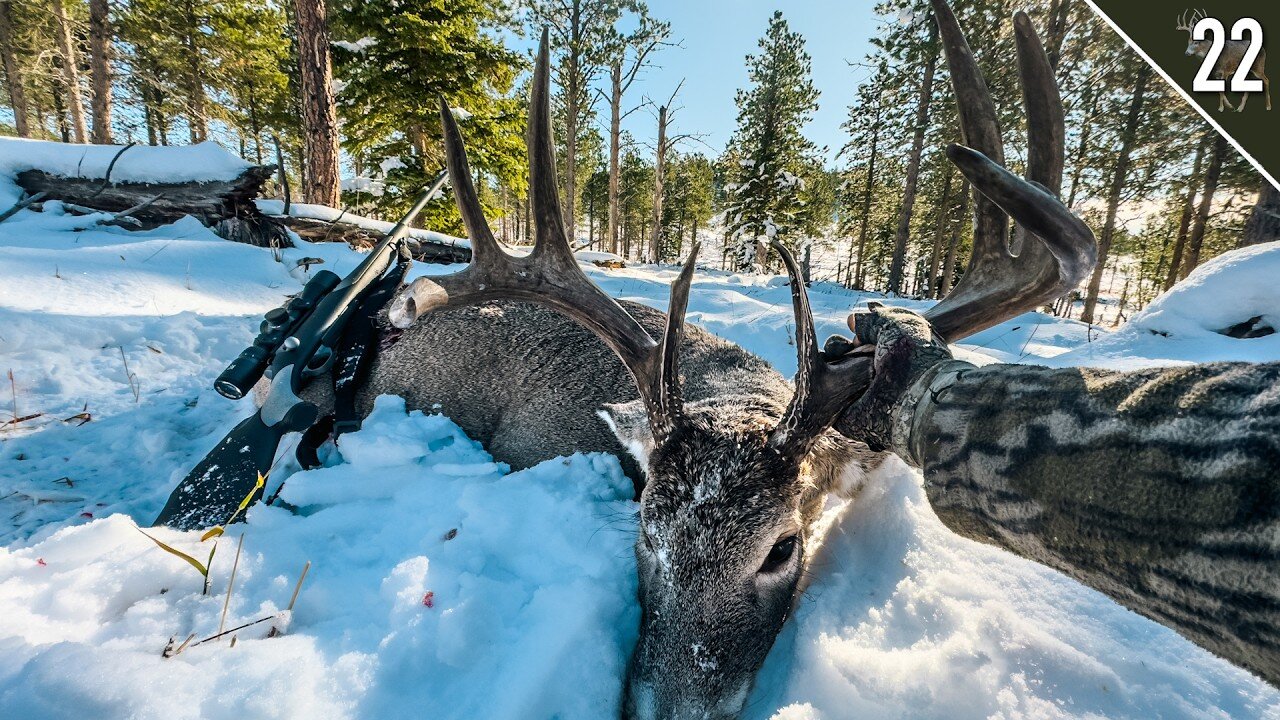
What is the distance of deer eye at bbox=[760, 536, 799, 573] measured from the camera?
1904 millimetres

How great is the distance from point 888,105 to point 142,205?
26161mm

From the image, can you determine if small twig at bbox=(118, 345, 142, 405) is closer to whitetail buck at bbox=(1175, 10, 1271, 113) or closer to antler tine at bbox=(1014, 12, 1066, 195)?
antler tine at bbox=(1014, 12, 1066, 195)

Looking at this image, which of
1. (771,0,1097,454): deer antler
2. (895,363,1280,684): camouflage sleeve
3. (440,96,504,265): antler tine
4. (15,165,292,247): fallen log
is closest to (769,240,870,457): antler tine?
(771,0,1097,454): deer antler

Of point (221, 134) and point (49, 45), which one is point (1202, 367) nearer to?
point (49, 45)

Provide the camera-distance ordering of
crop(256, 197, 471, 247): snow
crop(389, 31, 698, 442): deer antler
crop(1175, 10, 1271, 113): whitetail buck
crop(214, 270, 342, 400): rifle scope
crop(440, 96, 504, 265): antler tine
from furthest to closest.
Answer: crop(256, 197, 471, 247): snow < crop(1175, 10, 1271, 113): whitetail buck < crop(214, 270, 342, 400): rifle scope < crop(440, 96, 504, 265): antler tine < crop(389, 31, 698, 442): deer antler

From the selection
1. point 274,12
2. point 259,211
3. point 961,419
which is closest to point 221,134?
point 274,12

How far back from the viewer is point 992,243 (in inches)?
95.8

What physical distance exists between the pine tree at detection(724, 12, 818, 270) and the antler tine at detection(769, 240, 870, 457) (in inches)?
948

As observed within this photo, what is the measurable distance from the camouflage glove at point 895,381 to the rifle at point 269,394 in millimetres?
2336

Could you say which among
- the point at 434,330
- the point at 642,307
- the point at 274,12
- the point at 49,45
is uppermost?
the point at 274,12

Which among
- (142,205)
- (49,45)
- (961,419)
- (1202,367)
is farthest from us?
(49,45)

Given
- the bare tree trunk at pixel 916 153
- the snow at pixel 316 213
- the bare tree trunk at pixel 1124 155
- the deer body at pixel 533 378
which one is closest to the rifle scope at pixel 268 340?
the deer body at pixel 533 378

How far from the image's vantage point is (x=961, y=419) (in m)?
1.36

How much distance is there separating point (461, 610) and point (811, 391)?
4.56ft
